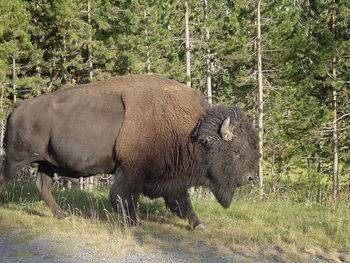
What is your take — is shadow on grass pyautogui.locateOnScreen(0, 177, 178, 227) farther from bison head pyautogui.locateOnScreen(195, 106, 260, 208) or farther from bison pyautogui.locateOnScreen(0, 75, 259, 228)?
bison head pyautogui.locateOnScreen(195, 106, 260, 208)

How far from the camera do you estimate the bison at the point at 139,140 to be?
533 centimetres

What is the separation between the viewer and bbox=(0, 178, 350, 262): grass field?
431 cm

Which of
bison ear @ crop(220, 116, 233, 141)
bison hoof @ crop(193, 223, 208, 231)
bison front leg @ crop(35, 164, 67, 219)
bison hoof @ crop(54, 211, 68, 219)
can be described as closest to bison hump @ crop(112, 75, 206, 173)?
bison ear @ crop(220, 116, 233, 141)

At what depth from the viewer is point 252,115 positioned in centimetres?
2131

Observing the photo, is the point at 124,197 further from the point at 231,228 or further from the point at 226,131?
the point at 226,131

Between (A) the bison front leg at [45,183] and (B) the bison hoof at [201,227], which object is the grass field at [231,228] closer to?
(B) the bison hoof at [201,227]

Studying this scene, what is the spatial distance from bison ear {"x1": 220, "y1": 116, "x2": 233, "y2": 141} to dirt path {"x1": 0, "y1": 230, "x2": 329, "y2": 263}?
1526mm

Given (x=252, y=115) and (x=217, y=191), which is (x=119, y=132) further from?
(x=252, y=115)

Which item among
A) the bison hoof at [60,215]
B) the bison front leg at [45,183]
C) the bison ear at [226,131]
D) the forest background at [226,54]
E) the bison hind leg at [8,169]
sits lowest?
the bison hoof at [60,215]

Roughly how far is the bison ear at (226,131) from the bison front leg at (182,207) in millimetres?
1106

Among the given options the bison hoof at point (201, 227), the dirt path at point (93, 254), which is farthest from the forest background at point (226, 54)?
the bison hoof at point (201, 227)

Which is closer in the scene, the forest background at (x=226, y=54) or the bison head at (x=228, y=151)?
the bison head at (x=228, y=151)

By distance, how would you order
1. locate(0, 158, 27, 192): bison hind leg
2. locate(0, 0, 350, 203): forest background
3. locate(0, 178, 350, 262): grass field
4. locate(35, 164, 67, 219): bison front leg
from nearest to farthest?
locate(0, 178, 350, 262): grass field, locate(0, 158, 27, 192): bison hind leg, locate(35, 164, 67, 219): bison front leg, locate(0, 0, 350, 203): forest background

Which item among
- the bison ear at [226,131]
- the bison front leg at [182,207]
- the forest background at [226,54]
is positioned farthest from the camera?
the forest background at [226,54]
